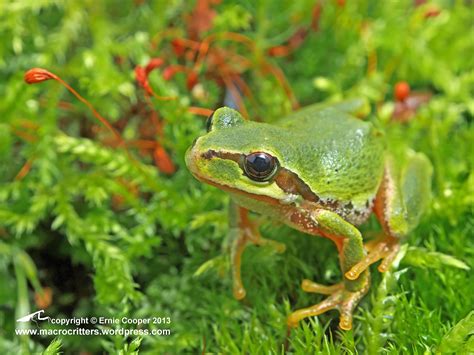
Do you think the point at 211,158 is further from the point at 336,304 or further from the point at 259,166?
the point at 336,304

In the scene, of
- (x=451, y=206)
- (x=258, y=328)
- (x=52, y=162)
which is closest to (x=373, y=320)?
(x=258, y=328)

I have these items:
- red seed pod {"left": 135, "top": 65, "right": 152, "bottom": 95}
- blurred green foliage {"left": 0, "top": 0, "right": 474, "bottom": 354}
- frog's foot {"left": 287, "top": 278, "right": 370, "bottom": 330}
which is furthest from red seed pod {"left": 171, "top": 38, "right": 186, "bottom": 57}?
frog's foot {"left": 287, "top": 278, "right": 370, "bottom": 330}

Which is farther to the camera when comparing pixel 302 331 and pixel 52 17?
pixel 52 17

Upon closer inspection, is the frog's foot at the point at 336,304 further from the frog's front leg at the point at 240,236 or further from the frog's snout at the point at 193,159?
the frog's snout at the point at 193,159

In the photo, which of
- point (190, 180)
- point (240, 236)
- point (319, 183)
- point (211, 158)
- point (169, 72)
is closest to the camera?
point (211, 158)

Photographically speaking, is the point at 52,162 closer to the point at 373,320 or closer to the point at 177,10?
the point at 177,10

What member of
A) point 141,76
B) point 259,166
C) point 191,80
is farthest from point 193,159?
point 191,80

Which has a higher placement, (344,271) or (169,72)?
(169,72)
